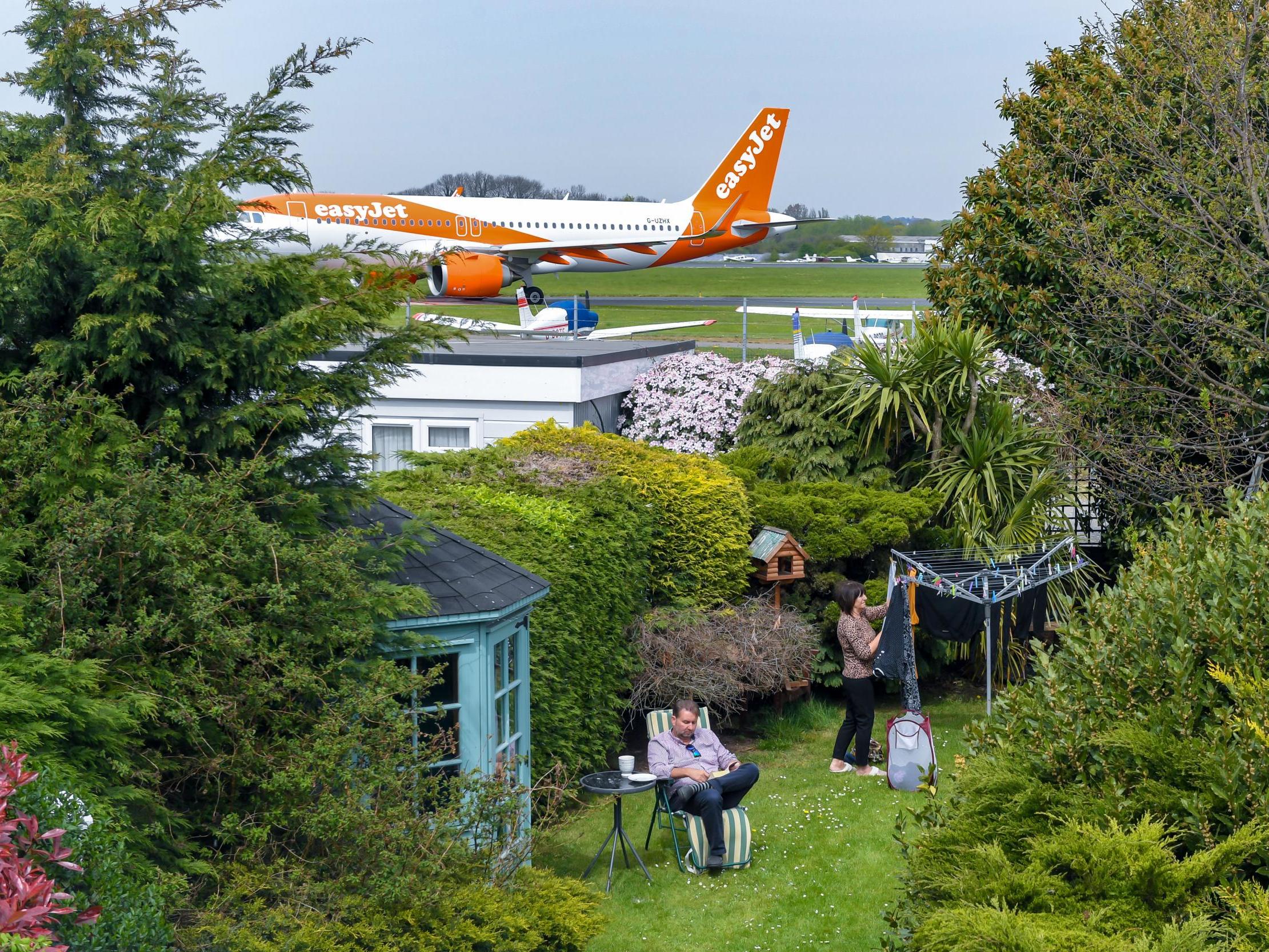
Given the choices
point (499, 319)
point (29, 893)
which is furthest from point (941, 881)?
point (499, 319)

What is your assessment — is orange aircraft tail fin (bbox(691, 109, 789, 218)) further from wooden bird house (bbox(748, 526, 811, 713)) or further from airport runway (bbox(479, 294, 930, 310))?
wooden bird house (bbox(748, 526, 811, 713))

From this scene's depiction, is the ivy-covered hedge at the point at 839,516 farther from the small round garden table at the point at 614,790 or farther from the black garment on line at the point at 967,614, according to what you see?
the small round garden table at the point at 614,790

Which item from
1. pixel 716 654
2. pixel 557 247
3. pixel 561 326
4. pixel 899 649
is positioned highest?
pixel 557 247

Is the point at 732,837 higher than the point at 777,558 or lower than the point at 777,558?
lower

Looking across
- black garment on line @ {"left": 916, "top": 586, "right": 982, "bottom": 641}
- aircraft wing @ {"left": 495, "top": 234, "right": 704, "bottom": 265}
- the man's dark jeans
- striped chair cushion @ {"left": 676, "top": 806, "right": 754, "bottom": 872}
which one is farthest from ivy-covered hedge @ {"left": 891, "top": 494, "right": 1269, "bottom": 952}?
aircraft wing @ {"left": 495, "top": 234, "right": 704, "bottom": 265}

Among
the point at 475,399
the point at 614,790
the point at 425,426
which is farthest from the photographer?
the point at 425,426

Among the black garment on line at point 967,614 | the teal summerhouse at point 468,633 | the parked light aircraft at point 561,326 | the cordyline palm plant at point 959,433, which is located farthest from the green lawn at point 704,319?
the teal summerhouse at point 468,633

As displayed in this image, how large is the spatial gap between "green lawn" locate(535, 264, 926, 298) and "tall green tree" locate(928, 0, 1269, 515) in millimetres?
56168

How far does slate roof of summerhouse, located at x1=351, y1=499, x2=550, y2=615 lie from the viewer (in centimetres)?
641

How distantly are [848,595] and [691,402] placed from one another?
6.32m

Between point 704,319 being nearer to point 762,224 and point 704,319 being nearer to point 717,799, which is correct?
point 762,224

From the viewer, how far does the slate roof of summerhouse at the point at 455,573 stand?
6410 millimetres

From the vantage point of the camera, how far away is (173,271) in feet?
18.0

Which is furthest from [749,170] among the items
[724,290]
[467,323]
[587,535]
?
[587,535]
